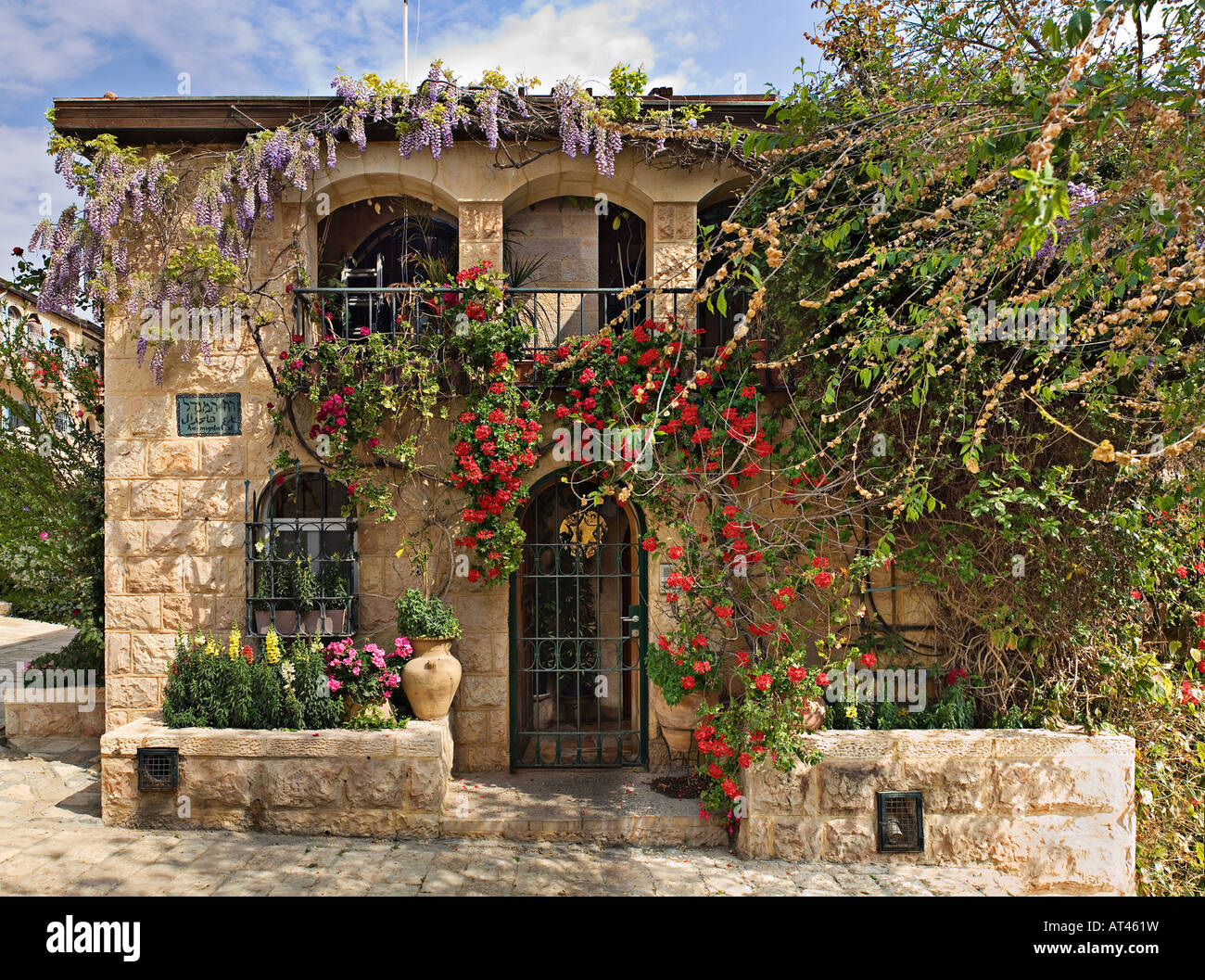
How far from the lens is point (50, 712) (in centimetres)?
628

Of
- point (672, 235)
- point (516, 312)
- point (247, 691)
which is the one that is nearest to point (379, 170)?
point (516, 312)

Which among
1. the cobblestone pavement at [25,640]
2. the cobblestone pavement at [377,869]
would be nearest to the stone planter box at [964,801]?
the cobblestone pavement at [377,869]

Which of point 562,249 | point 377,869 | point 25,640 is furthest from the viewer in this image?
point 25,640

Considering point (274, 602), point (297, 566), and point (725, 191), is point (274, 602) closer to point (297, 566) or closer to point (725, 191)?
point (297, 566)

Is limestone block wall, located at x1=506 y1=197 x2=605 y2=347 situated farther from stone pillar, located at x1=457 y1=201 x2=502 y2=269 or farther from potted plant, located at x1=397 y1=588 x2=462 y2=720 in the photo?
potted plant, located at x1=397 y1=588 x2=462 y2=720

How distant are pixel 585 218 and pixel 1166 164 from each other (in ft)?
14.9

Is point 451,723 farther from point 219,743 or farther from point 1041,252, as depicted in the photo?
point 1041,252

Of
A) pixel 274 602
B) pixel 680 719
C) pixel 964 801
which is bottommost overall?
pixel 964 801

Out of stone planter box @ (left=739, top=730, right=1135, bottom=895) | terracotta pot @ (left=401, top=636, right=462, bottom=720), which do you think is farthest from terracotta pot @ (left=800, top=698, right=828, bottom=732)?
terracotta pot @ (left=401, top=636, right=462, bottom=720)

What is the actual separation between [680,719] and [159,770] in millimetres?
3452

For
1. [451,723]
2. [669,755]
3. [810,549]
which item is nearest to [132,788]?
[451,723]

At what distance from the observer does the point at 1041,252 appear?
14.9ft

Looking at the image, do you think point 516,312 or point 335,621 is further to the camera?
point 516,312

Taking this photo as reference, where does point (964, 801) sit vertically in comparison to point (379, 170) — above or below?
below
